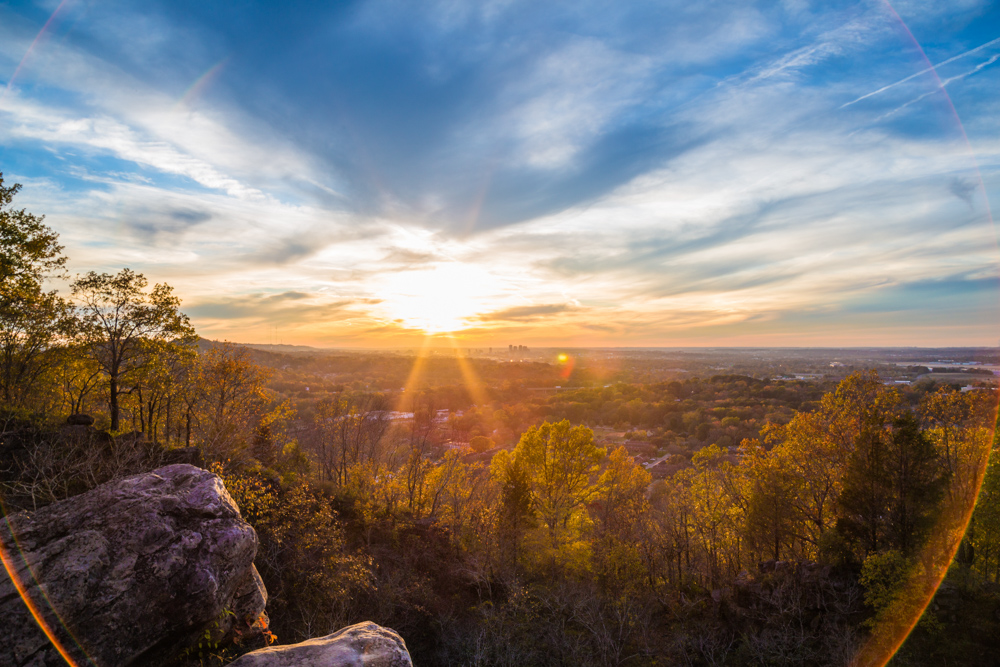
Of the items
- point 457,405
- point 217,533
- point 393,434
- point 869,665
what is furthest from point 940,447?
point 457,405

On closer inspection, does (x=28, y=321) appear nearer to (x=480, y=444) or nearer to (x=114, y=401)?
(x=114, y=401)

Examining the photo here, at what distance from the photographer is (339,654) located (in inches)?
404

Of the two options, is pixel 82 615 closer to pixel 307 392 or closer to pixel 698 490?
pixel 698 490

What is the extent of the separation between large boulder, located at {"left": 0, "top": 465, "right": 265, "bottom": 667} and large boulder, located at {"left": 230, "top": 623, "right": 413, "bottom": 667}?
5.67 ft

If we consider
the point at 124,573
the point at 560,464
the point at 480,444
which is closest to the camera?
the point at 124,573

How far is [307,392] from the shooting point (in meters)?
112

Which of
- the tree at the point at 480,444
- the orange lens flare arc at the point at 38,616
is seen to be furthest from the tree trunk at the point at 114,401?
the tree at the point at 480,444

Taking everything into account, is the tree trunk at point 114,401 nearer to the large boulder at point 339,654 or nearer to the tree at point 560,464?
the large boulder at point 339,654

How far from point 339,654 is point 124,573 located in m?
5.08

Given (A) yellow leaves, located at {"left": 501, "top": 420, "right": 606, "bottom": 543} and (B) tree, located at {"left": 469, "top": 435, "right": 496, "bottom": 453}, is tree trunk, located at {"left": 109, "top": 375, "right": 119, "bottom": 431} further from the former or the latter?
(B) tree, located at {"left": 469, "top": 435, "right": 496, "bottom": 453}

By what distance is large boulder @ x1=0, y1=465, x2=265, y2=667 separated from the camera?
8617 millimetres

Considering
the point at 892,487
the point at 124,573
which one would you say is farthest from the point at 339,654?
the point at 892,487

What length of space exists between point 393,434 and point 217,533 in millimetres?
64249

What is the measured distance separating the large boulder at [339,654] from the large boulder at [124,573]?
68.1 inches
